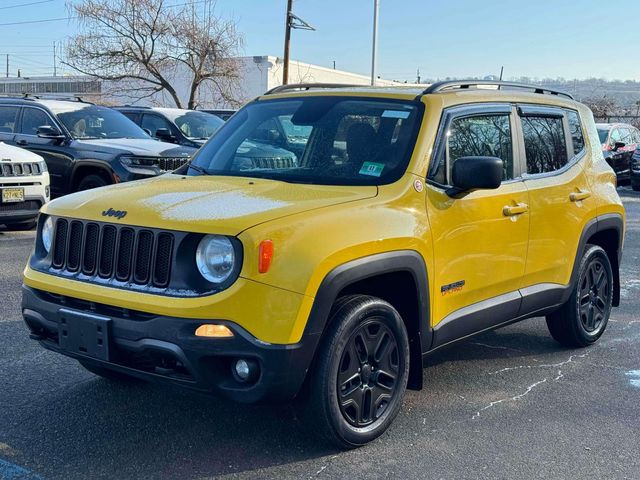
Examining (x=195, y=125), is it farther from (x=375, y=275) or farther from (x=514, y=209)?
(x=375, y=275)

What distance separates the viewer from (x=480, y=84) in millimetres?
5043

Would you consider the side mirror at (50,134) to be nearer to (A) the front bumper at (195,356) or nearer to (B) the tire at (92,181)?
(B) the tire at (92,181)

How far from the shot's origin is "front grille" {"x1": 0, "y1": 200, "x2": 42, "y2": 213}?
9.77m

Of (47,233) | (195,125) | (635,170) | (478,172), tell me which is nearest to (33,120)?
(195,125)

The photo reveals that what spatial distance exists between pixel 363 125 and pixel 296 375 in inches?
66.5

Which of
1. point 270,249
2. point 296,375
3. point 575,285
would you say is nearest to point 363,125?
point 270,249

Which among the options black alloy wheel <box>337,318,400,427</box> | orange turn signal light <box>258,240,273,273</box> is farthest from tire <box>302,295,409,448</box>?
orange turn signal light <box>258,240,273,273</box>

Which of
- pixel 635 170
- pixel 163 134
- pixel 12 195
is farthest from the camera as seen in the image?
pixel 635 170

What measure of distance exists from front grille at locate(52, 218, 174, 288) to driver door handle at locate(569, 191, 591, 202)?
3091mm

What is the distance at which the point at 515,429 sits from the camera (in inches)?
166

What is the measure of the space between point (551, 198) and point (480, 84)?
2.97 ft

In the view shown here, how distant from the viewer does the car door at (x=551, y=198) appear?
5.05 meters

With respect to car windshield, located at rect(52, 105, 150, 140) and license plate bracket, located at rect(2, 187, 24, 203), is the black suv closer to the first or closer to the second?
car windshield, located at rect(52, 105, 150, 140)

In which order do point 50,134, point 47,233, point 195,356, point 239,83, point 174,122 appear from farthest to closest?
point 239,83, point 174,122, point 50,134, point 47,233, point 195,356
